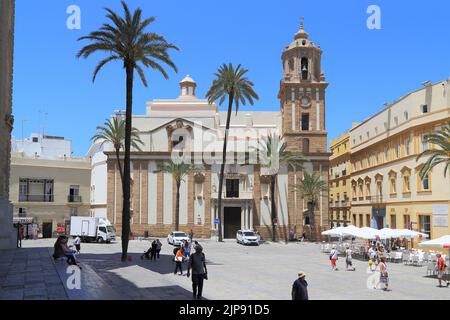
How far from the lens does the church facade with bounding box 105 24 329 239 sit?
5791 cm

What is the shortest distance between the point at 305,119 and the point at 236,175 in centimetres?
1103

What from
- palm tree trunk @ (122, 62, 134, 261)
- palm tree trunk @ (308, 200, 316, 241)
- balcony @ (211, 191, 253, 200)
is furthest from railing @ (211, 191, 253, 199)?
palm tree trunk @ (122, 62, 134, 261)

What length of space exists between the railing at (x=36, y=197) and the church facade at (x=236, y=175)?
275 inches

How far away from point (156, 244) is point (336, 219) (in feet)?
146

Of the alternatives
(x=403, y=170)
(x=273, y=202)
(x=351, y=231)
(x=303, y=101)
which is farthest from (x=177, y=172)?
(x=351, y=231)

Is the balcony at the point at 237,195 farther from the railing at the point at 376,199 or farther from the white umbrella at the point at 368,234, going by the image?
the white umbrella at the point at 368,234

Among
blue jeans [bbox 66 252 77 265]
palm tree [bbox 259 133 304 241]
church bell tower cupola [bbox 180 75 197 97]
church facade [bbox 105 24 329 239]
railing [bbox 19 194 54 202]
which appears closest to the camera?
blue jeans [bbox 66 252 77 265]

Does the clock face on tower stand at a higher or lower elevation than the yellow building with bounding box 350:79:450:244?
higher

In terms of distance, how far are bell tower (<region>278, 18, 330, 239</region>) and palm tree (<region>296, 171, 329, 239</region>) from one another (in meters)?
0.66

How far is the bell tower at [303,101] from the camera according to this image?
58.5m

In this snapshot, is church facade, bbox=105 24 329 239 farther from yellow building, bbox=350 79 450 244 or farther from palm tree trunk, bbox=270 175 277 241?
yellow building, bbox=350 79 450 244

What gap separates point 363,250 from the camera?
3397 centimetres

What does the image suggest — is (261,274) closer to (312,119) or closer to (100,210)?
(312,119)
